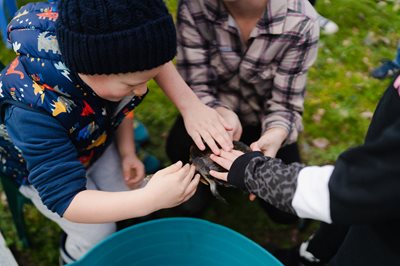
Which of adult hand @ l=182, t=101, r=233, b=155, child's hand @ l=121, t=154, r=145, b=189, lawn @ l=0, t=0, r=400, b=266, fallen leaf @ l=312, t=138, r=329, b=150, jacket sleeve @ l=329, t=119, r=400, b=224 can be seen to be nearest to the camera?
jacket sleeve @ l=329, t=119, r=400, b=224

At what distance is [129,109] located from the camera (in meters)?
1.37

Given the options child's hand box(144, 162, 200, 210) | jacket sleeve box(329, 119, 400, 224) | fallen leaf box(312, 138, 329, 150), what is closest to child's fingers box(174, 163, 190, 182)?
child's hand box(144, 162, 200, 210)

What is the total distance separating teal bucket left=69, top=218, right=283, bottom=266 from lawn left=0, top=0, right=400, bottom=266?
48cm

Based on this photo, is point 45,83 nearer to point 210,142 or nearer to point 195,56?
point 210,142

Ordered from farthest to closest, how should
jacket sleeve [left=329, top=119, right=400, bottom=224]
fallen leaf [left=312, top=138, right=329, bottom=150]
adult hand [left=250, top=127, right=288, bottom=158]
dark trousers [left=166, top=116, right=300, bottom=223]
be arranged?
fallen leaf [left=312, top=138, right=329, bottom=150] → dark trousers [left=166, top=116, right=300, bottom=223] → adult hand [left=250, top=127, right=288, bottom=158] → jacket sleeve [left=329, top=119, right=400, bottom=224]

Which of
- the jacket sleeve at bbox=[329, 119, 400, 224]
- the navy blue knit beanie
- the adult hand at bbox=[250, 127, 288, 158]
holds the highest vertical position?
the navy blue knit beanie

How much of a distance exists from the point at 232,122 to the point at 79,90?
0.52 meters

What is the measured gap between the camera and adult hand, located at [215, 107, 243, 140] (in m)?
1.43

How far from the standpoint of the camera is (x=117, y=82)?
1.08 meters

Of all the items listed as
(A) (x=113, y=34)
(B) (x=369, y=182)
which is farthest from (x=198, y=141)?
(B) (x=369, y=182)

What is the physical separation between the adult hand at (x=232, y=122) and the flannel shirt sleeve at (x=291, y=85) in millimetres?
127

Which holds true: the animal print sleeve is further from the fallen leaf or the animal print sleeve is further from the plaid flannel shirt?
the fallen leaf

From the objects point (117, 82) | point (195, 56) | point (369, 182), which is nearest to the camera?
point (369, 182)

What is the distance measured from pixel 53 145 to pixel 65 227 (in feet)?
1.39
